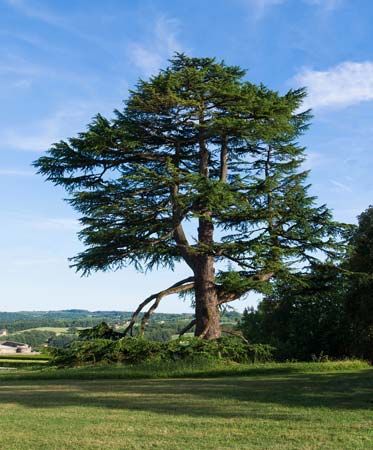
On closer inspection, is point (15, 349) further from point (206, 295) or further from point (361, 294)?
point (361, 294)

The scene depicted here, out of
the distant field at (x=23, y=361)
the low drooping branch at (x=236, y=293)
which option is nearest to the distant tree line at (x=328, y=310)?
the low drooping branch at (x=236, y=293)

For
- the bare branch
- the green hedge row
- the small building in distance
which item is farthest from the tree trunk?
the small building in distance

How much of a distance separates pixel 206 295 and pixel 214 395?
33.3 ft

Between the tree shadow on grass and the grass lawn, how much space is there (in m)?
0.02

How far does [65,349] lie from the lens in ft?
64.3

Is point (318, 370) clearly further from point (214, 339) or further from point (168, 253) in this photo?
point (168, 253)

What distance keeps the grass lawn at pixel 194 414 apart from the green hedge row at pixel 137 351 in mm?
3963

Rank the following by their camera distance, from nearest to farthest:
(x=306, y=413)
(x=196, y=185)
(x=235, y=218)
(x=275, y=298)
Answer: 1. (x=306, y=413)
2. (x=196, y=185)
3. (x=235, y=218)
4. (x=275, y=298)

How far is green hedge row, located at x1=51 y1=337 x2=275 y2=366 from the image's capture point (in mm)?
19219

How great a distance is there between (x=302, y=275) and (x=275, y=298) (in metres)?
7.43

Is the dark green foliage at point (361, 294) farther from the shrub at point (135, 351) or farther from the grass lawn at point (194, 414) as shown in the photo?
the shrub at point (135, 351)

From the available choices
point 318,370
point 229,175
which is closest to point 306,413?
point 318,370

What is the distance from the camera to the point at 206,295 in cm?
2159

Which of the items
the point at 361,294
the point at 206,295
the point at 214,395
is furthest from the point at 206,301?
the point at 214,395
